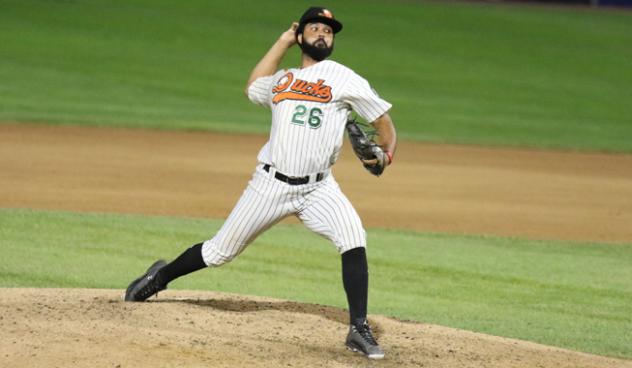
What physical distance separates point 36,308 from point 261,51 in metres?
22.1

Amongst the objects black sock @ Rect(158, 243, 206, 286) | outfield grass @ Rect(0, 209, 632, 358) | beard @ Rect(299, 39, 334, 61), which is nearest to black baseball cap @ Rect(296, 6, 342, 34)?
beard @ Rect(299, 39, 334, 61)

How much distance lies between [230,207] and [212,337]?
686 cm

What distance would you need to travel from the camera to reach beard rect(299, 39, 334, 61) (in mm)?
7352

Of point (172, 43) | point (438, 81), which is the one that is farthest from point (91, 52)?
point (438, 81)

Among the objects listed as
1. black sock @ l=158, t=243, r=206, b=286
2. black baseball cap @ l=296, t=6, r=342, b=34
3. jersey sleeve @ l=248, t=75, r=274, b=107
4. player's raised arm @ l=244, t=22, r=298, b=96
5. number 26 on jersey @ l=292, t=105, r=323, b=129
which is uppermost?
black baseball cap @ l=296, t=6, r=342, b=34

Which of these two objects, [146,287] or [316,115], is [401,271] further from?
[316,115]

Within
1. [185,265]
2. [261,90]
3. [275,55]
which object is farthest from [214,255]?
[275,55]

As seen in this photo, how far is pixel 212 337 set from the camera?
696 centimetres

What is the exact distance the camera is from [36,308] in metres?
7.41

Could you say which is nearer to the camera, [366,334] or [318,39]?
[366,334]

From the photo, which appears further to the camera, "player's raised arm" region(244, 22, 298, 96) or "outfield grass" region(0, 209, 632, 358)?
"outfield grass" region(0, 209, 632, 358)

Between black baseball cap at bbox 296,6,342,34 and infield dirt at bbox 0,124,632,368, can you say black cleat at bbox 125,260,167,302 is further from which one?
black baseball cap at bbox 296,6,342,34

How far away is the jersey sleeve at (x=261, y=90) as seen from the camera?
759 cm

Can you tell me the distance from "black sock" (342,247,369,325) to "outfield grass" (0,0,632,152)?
13710 mm
